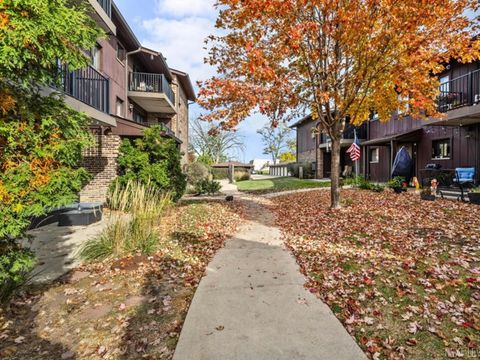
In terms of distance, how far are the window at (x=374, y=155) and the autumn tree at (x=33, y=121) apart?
2053cm

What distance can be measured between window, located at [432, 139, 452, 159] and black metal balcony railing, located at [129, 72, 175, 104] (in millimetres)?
15232

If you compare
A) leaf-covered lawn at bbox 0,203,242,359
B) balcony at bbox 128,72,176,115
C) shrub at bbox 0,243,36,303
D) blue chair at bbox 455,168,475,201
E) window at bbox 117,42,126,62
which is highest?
window at bbox 117,42,126,62

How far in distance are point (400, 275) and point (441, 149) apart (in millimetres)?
13383

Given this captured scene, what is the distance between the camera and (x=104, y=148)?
10727 mm

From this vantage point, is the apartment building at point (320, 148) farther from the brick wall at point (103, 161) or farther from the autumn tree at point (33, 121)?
the autumn tree at point (33, 121)

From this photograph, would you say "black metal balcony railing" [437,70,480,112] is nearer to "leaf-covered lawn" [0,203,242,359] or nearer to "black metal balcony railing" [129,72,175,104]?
"leaf-covered lawn" [0,203,242,359]

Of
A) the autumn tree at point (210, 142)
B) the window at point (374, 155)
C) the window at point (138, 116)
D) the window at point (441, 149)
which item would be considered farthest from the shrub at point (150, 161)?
the autumn tree at point (210, 142)

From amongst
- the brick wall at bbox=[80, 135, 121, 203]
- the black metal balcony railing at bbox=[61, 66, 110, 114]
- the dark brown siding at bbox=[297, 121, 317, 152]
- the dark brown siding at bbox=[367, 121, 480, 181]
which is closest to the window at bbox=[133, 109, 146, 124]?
the black metal balcony railing at bbox=[61, 66, 110, 114]

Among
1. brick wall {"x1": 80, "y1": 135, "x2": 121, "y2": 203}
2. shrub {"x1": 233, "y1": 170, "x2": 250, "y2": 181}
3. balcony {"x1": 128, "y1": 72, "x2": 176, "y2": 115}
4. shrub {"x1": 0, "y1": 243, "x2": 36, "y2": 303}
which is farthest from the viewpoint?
shrub {"x1": 233, "y1": 170, "x2": 250, "y2": 181}

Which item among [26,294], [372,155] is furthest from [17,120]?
[372,155]

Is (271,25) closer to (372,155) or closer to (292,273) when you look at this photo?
(292,273)

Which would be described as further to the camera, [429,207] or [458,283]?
[429,207]

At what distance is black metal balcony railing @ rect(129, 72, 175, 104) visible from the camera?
54.9ft

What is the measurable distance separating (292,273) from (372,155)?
1944cm
